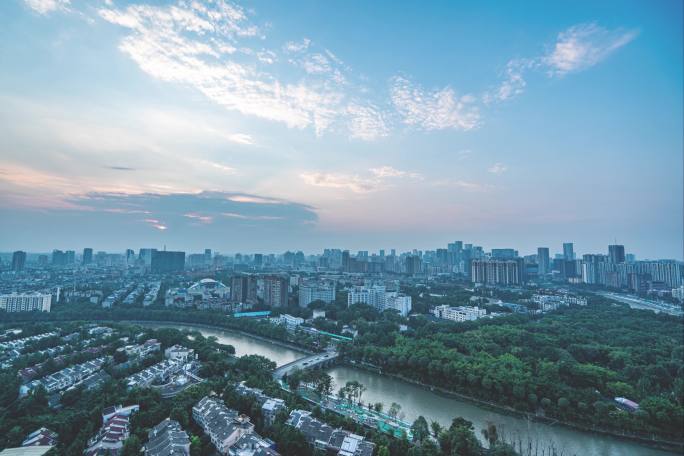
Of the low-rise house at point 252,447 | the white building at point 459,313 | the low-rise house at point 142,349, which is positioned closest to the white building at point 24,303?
the low-rise house at point 142,349

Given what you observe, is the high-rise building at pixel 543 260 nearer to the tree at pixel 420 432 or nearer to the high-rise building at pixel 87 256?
the tree at pixel 420 432

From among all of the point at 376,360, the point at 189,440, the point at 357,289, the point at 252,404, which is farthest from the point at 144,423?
the point at 357,289

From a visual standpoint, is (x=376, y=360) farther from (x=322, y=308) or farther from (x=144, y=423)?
(x=322, y=308)

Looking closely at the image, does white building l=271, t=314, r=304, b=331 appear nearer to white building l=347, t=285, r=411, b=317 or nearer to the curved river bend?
white building l=347, t=285, r=411, b=317

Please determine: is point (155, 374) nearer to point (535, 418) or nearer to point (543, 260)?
point (535, 418)

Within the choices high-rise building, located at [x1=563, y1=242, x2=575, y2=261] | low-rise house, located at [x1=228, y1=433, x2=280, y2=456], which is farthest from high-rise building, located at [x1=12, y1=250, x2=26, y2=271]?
high-rise building, located at [x1=563, y1=242, x2=575, y2=261]

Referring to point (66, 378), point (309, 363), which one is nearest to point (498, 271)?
point (309, 363)
